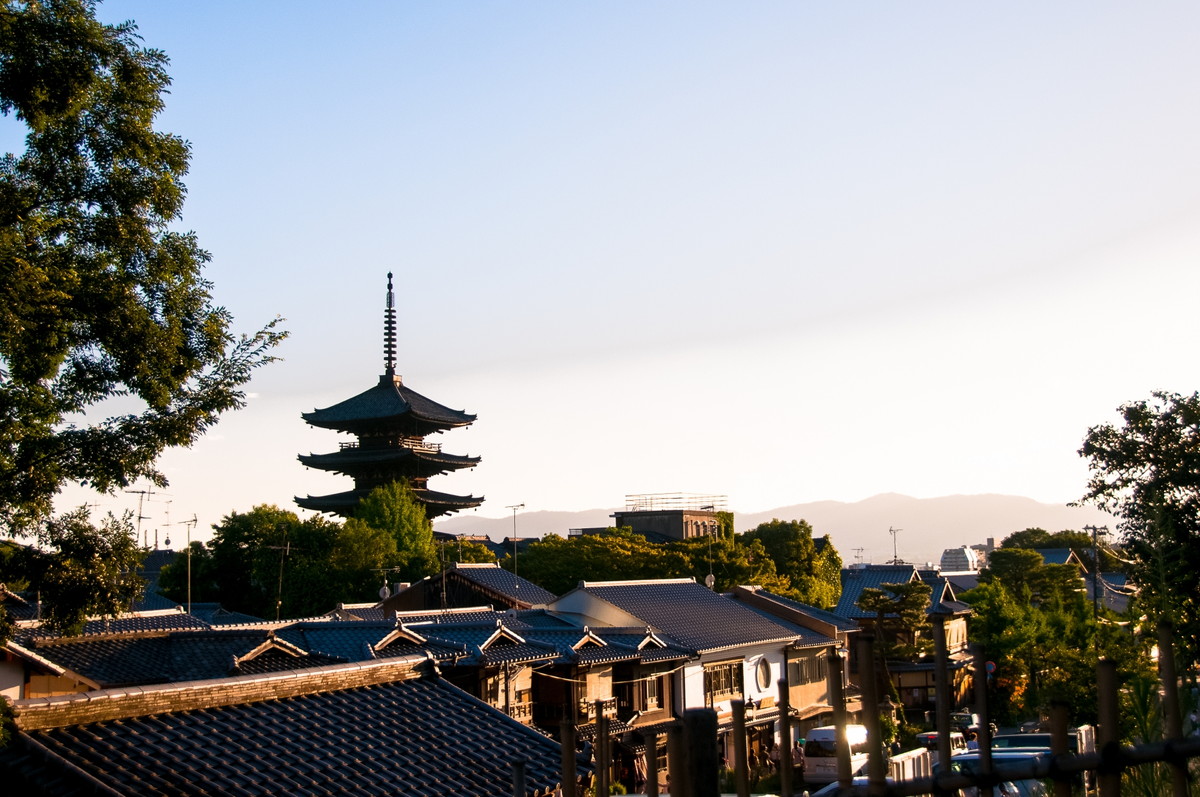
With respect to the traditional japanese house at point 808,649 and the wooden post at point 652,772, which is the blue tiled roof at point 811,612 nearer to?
the traditional japanese house at point 808,649

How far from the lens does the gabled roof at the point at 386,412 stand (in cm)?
6700

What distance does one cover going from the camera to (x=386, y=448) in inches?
2672

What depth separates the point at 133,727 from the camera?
9680mm

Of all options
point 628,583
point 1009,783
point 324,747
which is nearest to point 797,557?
point 628,583

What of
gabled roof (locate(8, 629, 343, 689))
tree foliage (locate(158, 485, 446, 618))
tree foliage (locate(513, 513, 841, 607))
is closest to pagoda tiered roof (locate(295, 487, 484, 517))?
tree foliage (locate(513, 513, 841, 607))

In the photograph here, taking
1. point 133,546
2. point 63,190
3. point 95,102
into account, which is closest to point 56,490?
point 133,546

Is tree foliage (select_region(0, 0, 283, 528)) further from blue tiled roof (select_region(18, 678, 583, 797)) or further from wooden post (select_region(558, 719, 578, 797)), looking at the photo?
wooden post (select_region(558, 719, 578, 797))

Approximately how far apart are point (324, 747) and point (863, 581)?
42789mm

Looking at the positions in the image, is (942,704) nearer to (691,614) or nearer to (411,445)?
(691,614)

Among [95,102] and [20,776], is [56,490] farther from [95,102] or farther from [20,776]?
[95,102]

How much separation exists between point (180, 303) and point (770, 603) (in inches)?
1367

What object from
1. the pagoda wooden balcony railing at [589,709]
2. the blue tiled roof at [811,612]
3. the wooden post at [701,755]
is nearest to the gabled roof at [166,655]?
the pagoda wooden balcony railing at [589,709]

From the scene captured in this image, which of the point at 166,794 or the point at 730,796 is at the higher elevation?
the point at 166,794

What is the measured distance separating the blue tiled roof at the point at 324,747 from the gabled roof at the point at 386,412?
55235 mm
